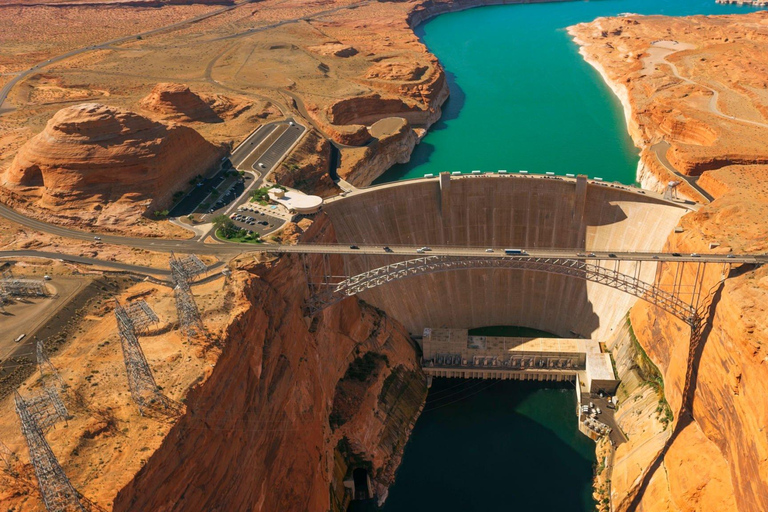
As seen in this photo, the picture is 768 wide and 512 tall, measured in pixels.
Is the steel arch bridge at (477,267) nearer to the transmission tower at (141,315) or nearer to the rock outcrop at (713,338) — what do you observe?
the rock outcrop at (713,338)

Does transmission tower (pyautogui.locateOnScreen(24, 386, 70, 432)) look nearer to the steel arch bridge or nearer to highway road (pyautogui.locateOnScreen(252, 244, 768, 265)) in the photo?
highway road (pyautogui.locateOnScreen(252, 244, 768, 265))

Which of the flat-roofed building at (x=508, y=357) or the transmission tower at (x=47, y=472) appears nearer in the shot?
the transmission tower at (x=47, y=472)

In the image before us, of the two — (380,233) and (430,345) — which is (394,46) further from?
(430,345)

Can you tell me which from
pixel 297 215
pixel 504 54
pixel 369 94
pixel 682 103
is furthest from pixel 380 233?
pixel 504 54

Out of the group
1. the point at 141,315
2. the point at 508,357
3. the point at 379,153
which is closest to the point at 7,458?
the point at 141,315

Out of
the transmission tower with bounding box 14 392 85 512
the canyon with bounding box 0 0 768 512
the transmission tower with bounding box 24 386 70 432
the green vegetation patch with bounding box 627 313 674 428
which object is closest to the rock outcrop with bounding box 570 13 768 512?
the canyon with bounding box 0 0 768 512

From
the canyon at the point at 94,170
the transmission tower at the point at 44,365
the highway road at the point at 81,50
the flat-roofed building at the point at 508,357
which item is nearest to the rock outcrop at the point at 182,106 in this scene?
the highway road at the point at 81,50
